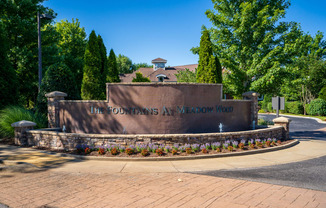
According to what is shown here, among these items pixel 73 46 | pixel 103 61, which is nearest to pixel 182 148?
pixel 103 61

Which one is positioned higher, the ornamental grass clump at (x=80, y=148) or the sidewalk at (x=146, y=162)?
the ornamental grass clump at (x=80, y=148)

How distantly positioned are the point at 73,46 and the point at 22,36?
7.52 metres

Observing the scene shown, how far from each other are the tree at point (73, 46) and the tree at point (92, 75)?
32.4ft

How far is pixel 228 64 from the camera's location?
57.2 feet

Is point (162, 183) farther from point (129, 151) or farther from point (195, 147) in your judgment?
point (195, 147)

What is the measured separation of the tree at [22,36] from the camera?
A: 20.8m

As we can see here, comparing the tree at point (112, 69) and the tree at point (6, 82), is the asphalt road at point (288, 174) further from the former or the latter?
the tree at point (6, 82)

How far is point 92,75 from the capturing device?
15.3 metres

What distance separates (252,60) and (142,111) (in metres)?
10.4

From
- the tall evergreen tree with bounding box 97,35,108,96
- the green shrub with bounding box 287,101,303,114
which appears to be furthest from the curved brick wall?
the green shrub with bounding box 287,101,303,114

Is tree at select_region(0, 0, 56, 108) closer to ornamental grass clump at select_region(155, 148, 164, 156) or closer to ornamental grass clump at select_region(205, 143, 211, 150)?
ornamental grass clump at select_region(155, 148, 164, 156)

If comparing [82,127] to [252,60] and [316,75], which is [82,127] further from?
[316,75]

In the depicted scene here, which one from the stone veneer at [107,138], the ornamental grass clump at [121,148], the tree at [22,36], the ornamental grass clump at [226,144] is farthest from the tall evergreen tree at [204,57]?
the tree at [22,36]

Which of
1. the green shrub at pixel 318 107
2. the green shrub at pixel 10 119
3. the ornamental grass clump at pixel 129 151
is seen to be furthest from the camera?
the green shrub at pixel 318 107
